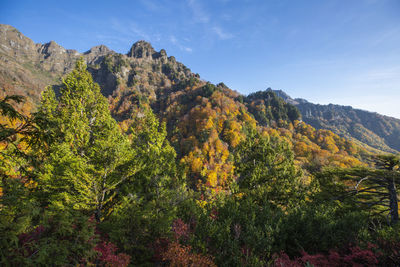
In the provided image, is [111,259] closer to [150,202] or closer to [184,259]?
[184,259]

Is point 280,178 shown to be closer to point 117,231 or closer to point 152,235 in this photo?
point 152,235

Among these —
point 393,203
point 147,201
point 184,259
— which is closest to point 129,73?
point 147,201

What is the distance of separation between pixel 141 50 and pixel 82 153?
21728 centimetres

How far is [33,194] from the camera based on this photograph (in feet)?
31.4

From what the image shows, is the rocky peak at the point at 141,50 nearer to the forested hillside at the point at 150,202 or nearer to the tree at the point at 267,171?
the forested hillside at the point at 150,202

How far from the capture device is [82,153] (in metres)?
10.9

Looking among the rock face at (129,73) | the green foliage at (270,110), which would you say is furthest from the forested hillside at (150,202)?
the rock face at (129,73)

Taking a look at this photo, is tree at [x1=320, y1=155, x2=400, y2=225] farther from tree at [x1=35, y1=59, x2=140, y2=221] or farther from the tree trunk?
tree at [x1=35, y1=59, x2=140, y2=221]

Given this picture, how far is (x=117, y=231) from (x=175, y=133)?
85954 millimetres

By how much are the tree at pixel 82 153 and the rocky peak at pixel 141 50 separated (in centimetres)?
20556

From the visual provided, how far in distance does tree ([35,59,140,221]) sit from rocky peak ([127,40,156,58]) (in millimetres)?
205558

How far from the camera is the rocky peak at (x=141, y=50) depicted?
191 metres

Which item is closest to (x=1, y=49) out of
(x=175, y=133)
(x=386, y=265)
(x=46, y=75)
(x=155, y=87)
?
(x=46, y=75)

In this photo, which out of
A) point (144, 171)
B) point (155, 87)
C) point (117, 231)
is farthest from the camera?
point (155, 87)
